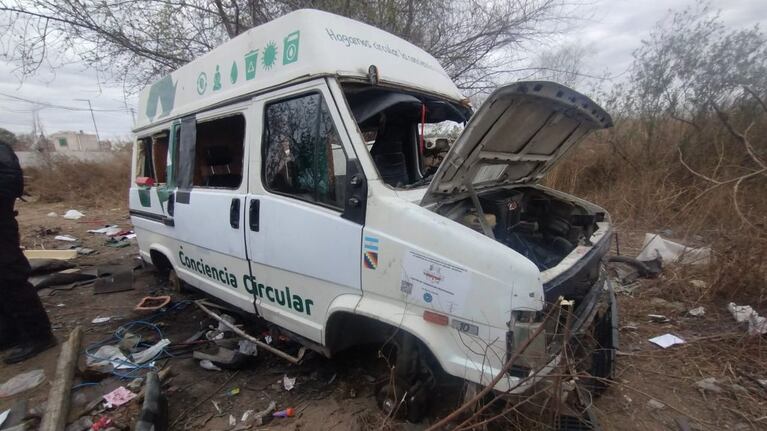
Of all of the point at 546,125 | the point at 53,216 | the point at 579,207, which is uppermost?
the point at 546,125

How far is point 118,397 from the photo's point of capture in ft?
8.76

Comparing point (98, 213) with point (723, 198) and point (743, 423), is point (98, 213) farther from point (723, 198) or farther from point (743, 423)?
point (723, 198)

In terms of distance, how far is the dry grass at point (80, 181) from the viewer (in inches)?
528

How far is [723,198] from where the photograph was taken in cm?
515

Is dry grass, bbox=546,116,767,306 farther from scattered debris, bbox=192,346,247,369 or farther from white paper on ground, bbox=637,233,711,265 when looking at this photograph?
scattered debris, bbox=192,346,247,369

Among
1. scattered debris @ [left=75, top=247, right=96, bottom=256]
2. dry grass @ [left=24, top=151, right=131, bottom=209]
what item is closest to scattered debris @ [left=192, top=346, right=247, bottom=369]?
scattered debris @ [left=75, top=247, right=96, bottom=256]

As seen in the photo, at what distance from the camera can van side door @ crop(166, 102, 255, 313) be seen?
9.32 feet

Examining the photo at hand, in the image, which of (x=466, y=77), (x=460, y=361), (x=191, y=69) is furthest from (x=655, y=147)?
(x=191, y=69)

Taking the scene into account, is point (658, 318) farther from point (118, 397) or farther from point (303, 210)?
point (118, 397)

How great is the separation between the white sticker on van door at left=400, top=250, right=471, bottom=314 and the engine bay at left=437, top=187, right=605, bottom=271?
1.24ft

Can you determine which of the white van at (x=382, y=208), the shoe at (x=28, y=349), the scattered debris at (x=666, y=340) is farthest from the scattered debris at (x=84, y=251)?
the scattered debris at (x=666, y=340)

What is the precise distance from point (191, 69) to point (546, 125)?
3.23m

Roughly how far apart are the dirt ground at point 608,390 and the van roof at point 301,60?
217 centimetres

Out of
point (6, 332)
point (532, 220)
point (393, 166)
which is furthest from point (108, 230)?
point (532, 220)
